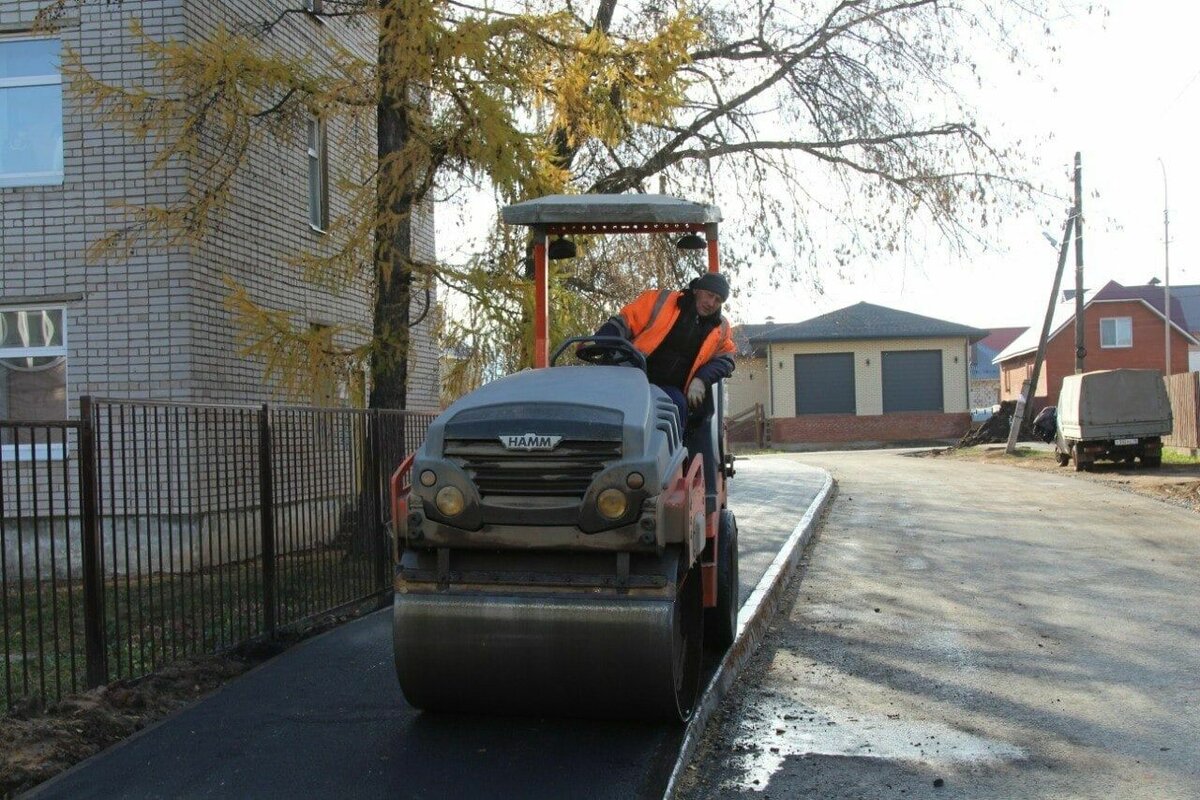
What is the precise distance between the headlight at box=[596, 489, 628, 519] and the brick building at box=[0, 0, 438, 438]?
7.07m

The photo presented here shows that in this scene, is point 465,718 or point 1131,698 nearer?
point 465,718

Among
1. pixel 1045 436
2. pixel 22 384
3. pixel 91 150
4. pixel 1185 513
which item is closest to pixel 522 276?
pixel 91 150

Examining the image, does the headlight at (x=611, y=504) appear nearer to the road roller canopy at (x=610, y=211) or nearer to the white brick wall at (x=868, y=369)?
the road roller canopy at (x=610, y=211)

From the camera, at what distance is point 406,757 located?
16.5 feet

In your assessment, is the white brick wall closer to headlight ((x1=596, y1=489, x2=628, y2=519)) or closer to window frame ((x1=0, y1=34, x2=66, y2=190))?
window frame ((x1=0, y1=34, x2=66, y2=190))

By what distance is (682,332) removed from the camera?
6.74m

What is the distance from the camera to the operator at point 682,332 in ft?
21.7

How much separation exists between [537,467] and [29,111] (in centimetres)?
1012

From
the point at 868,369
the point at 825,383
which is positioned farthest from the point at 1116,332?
the point at 825,383

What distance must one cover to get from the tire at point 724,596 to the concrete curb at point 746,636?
108 mm

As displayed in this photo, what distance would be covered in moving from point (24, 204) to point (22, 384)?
6.30ft

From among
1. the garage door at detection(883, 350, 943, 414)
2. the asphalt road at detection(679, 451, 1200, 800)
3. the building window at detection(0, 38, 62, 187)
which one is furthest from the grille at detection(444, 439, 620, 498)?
the garage door at detection(883, 350, 943, 414)

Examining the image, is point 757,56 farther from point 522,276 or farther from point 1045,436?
point 1045,436

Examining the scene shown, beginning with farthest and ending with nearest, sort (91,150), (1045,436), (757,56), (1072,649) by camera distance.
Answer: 1. (1045,436)
2. (757,56)
3. (91,150)
4. (1072,649)
